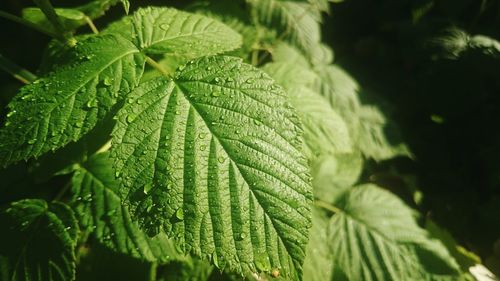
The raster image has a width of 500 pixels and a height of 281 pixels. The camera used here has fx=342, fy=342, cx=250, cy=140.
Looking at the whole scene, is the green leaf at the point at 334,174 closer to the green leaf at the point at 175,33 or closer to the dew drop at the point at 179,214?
the green leaf at the point at 175,33

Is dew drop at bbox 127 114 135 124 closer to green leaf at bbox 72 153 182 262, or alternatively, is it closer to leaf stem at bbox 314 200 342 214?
green leaf at bbox 72 153 182 262

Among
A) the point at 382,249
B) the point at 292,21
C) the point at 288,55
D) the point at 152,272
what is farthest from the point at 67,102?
the point at 292,21

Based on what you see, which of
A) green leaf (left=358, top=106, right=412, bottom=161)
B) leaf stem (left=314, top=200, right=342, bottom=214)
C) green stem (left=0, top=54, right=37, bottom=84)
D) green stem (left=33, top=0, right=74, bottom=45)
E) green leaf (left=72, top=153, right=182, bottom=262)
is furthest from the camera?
green leaf (left=358, top=106, right=412, bottom=161)

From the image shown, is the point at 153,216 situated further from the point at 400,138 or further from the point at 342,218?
the point at 400,138

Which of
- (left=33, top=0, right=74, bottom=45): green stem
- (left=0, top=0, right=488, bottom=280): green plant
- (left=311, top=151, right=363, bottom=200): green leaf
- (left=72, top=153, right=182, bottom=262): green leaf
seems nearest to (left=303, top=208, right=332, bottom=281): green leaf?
(left=0, top=0, right=488, bottom=280): green plant

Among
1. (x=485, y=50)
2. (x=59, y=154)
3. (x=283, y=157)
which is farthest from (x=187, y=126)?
(x=485, y=50)

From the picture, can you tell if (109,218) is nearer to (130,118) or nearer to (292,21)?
(130,118)
